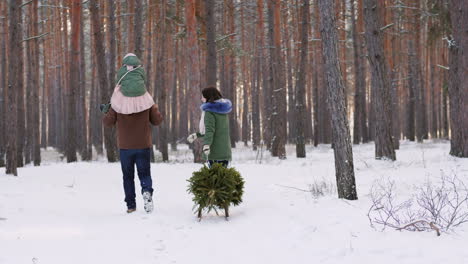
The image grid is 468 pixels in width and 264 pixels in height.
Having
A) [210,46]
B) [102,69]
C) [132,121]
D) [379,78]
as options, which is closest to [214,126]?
[132,121]

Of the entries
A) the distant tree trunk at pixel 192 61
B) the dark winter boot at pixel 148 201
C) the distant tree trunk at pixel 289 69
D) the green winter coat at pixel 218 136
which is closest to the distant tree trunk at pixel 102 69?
the distant tree trunk at pixel 192 61

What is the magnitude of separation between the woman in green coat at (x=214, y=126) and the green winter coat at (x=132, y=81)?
0.93 m

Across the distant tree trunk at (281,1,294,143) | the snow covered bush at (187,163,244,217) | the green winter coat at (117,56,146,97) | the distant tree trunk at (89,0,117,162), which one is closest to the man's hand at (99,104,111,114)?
the green winter coat at (117,56,146,97)

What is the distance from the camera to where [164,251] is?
13.1 feet

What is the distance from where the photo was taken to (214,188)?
507 centimetres

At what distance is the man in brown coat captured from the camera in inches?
214

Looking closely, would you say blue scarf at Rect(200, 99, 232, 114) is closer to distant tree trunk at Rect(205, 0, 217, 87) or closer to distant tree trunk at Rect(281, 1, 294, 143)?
distant tree trunk at Rect(205, 0, 217, 87)

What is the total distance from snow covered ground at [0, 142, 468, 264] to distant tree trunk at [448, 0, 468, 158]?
259cm

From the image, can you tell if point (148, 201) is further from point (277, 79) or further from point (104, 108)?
point (277, 79)

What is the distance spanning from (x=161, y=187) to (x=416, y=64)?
58.6 feet

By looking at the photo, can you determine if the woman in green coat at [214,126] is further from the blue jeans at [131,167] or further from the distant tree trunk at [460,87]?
the distant tree trunk at [460,87]

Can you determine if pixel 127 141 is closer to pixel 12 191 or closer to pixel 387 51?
pixel 12 191

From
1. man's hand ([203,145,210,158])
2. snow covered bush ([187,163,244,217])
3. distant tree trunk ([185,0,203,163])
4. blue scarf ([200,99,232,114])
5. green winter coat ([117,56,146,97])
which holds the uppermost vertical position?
distant tree trunk ([185,0,203,163])

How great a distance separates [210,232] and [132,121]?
6.61 feet
